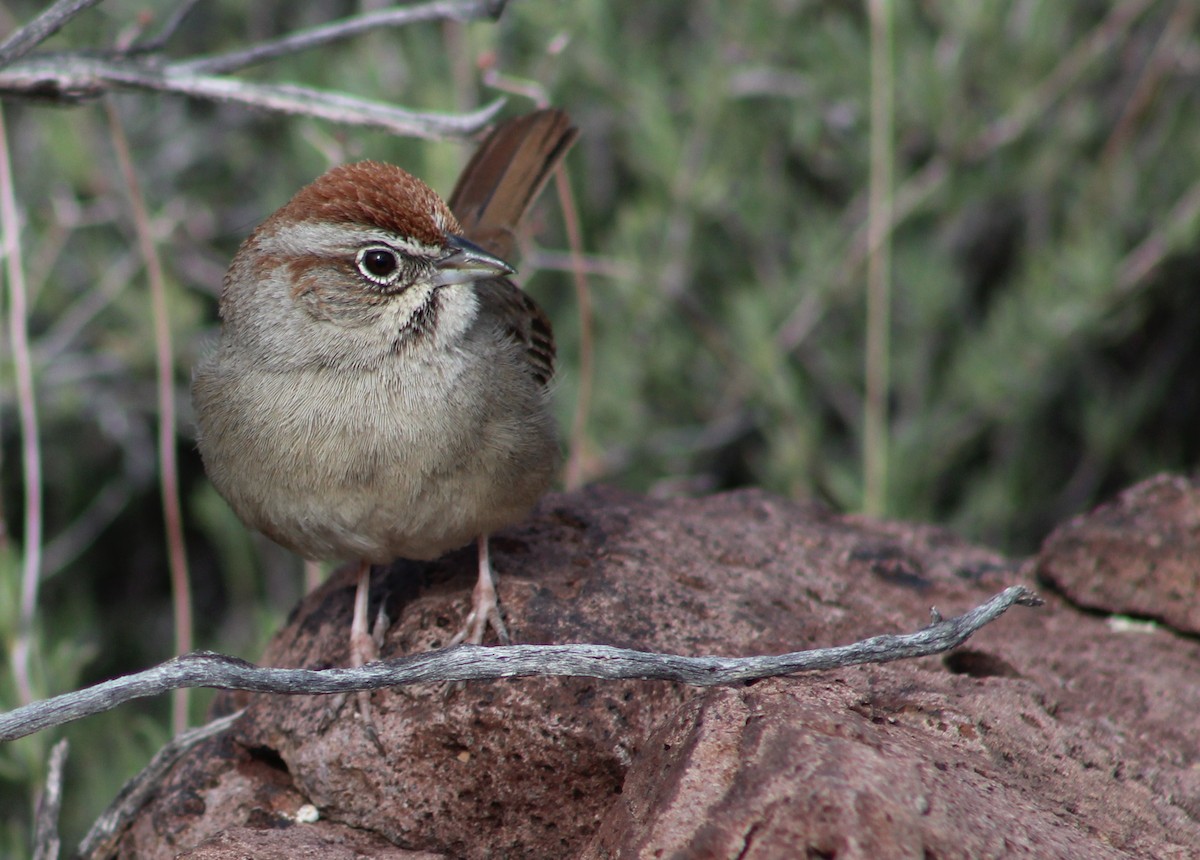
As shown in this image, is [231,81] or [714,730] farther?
[231,81]

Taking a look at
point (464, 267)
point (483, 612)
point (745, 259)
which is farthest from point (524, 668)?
point (745, 259)

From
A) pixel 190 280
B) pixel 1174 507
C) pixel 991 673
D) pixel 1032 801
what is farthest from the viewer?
pixel 190 280

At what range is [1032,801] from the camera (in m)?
2.15

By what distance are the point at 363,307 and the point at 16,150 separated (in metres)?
3.50

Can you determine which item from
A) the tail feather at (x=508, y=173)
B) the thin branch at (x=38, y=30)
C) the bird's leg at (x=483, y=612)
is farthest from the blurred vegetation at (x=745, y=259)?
the bird's leg at (x=483, y=612)

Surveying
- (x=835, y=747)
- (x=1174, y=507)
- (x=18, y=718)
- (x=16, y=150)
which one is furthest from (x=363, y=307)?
(x=16, y=150)

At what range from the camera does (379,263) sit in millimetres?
3039

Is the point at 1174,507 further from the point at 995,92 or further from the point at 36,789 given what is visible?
the point at 36,789

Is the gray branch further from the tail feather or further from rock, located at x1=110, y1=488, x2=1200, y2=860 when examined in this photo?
rock, located at x1=110, y1=488, x2=1200, y2=860

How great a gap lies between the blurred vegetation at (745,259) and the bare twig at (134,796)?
1542 millimetres

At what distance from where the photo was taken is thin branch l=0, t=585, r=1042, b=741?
223 cm

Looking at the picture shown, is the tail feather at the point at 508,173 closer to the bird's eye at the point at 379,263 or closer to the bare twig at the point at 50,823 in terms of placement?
the bird's eye at the point at 379,263

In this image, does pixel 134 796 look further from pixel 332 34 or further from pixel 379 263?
pixel 332 34

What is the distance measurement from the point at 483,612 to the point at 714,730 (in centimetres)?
89
